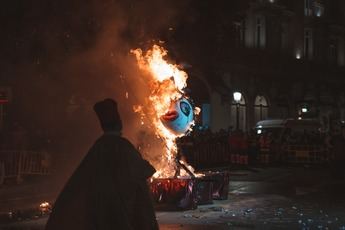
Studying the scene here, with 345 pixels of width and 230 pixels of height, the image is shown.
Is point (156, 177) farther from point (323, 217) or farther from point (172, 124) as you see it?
point (323, 217)

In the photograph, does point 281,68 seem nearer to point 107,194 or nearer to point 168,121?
point 168,121

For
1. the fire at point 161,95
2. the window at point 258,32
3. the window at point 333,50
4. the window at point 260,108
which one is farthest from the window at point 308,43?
the fire at point 161,95

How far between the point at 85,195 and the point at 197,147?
1788 centimetres

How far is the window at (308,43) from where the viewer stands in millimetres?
42594

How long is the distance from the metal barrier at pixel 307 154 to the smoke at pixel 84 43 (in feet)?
33.3

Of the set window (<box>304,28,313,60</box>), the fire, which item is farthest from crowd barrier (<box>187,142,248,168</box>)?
window (<box>304,28,313,60</box>)

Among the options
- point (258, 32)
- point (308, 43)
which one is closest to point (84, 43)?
point (258, 32)

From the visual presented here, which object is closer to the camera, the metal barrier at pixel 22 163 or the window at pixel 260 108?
the metal barrier at pixel 22 163

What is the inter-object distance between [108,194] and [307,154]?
21870 millimetres

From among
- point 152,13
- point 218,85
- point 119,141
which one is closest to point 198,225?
point 119,141

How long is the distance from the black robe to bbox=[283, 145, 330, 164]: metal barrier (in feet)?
70.5

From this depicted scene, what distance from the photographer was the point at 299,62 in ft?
135

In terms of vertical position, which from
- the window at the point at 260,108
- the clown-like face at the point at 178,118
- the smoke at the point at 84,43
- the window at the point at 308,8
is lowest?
the clown-like face at the point at 178,118

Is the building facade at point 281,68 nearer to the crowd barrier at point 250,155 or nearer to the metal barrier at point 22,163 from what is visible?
the crowd barrier at point 250,155
